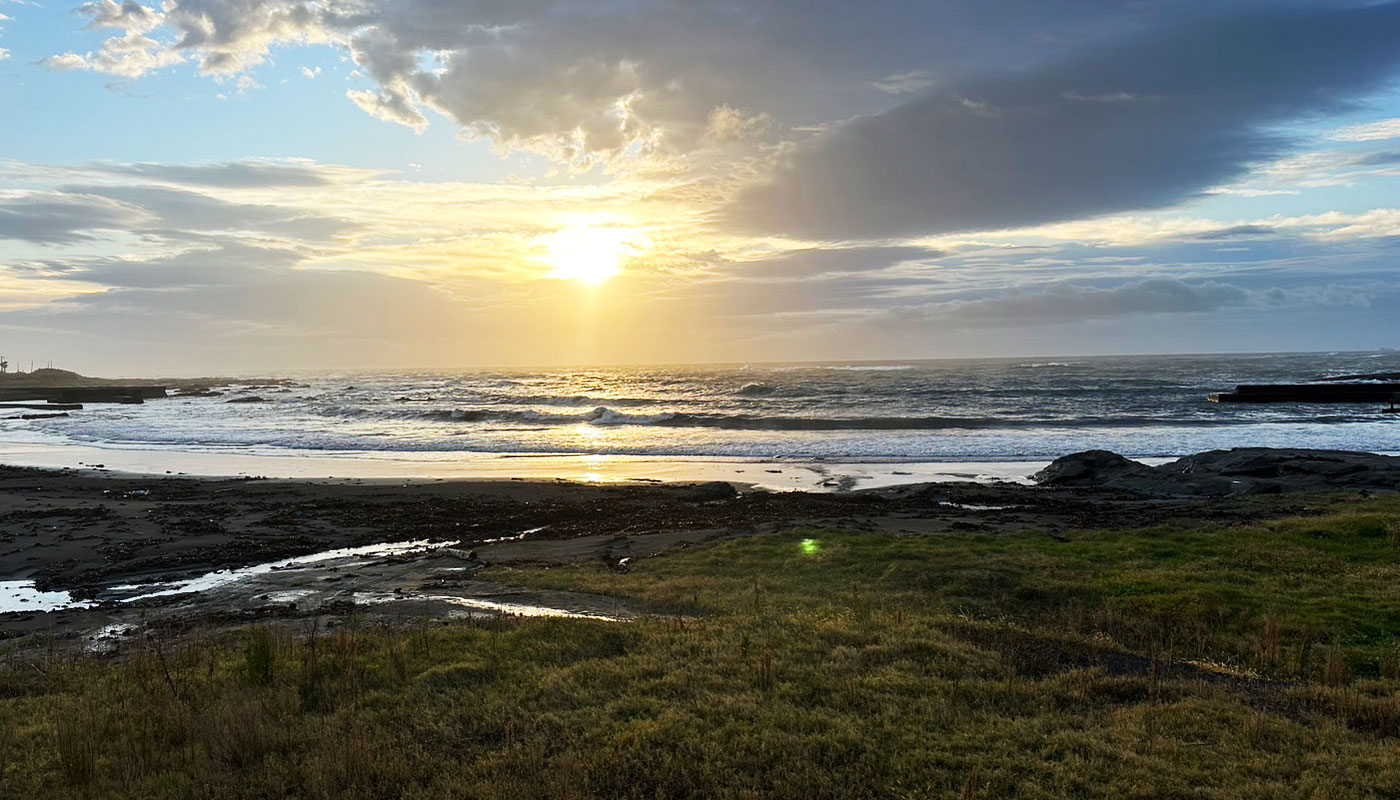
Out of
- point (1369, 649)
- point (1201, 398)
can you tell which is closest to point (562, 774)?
point (1369, 649)

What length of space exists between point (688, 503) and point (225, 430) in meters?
41.3

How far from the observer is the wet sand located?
1242cm

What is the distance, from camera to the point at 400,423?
192 feet

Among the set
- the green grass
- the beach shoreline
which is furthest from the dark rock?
the green grass

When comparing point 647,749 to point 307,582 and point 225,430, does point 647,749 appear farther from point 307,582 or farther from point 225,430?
point 225,430

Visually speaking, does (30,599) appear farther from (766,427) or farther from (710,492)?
(766,427)

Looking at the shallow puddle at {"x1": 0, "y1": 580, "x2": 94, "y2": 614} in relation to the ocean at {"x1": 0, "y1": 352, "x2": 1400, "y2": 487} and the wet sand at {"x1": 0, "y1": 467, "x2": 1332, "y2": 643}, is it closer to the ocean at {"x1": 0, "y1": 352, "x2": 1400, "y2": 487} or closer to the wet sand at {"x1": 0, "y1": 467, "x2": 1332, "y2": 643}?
the wet sand at {"x1": 0, "y1": 467, "x2": 1332, "y2": 643}

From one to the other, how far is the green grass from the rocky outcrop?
1293 centimetres

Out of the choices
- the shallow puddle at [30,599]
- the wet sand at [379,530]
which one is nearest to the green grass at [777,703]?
the wet sand at [379,530]

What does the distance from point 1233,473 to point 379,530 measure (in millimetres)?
25589

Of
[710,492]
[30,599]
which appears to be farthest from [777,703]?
[710,492]

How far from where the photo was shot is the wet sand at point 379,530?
40.8 ft

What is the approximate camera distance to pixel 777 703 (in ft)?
23.9

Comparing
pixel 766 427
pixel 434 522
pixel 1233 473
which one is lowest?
pixel 434 522
